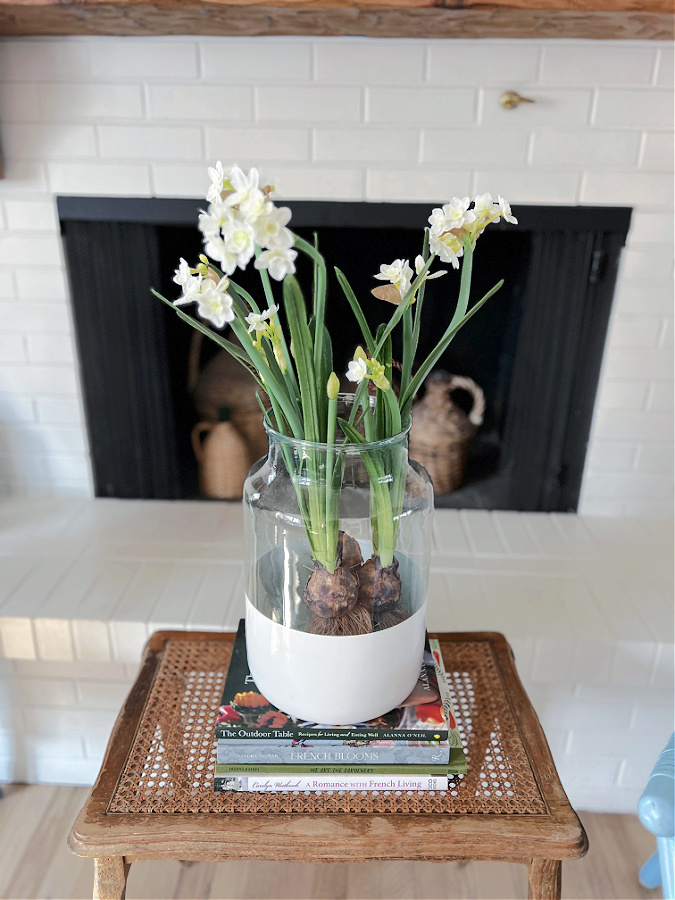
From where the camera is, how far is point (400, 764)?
70 centimetres

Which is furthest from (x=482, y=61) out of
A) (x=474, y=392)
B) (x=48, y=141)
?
(x=48, y=141)

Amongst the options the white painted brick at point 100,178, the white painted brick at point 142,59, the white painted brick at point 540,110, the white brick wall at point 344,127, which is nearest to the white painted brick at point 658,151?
the white brick wall at point 344,127

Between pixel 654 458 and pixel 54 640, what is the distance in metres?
1.30

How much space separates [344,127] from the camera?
4.30 ft

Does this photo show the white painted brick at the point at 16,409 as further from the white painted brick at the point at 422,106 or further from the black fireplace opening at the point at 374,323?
the white painted brick at the point at 422,106

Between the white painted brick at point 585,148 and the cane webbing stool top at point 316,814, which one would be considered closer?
the cane webbing stool top at point 316,814

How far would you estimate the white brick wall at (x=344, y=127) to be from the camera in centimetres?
127

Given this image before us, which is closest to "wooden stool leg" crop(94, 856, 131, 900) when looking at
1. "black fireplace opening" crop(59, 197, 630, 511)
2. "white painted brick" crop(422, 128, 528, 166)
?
"black fireplace opening" crop(59, 197, 630, 511)

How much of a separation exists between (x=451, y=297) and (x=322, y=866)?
4.15 feet

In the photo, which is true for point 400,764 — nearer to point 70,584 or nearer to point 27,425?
point 70,584

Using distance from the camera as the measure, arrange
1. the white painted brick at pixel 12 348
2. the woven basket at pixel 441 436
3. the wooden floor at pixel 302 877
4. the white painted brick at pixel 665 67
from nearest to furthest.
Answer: the wooden floor at pixel 302 877 < the white painted brick at pixel 665 67 < the white painted brick at pixel 12 348 < the woven basket at pixel 441 436

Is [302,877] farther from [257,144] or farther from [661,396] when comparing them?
[257,144]

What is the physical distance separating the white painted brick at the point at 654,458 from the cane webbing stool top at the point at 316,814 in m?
0.91

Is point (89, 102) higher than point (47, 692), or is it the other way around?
point (89, 102)
